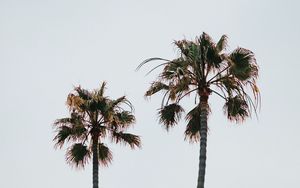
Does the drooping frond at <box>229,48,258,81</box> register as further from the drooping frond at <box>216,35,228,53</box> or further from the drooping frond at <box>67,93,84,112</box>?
the drooping frond at <box>67,93,84,112</box>

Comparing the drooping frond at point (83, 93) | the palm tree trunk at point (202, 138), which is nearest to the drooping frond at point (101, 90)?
the drooping frond at point (83, 93)

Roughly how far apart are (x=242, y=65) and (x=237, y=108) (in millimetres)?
2063

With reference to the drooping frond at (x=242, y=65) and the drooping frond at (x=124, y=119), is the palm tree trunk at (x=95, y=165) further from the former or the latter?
the drooping frond at (x=242, y=65)

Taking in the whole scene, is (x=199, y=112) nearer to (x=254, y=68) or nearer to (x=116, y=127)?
(x=254, y=68)

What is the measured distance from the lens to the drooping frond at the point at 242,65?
2944 centimetres

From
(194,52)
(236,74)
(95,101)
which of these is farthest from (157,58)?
(95,101)

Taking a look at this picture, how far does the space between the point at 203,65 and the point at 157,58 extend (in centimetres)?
217

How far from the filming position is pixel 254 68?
29766mm

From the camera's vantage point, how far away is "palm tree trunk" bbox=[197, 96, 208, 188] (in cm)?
2802

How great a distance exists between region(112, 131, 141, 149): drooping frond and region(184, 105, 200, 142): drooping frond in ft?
14.3

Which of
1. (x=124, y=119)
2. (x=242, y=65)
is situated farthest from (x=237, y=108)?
(x=124, y=119)

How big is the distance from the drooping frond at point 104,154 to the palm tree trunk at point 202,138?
7.97 m

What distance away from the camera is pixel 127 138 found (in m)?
34.9

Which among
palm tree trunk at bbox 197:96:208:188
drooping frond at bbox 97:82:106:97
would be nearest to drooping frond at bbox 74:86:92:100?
drooping frond at bbox 97:82:106:97
